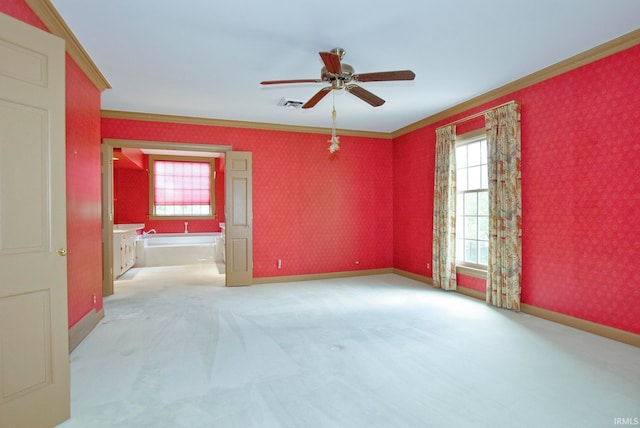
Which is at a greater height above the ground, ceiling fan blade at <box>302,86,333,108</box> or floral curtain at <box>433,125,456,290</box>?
ceiling fan blade at <box>302,86,333,108</box>

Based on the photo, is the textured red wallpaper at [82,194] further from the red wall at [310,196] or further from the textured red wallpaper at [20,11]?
the red wall at [310,196]

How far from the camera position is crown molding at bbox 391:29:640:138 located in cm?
319

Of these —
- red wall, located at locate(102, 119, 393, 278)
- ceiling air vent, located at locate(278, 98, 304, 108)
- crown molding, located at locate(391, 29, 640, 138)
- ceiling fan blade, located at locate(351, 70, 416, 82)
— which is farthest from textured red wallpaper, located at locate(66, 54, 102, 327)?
crown molding, located at locate(391, 29, 640, 138)

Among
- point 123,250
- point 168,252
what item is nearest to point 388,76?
point 123,250

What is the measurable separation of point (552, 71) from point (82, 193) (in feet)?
17.7

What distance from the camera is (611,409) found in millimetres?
2170

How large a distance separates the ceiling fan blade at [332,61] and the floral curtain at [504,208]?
2.59m

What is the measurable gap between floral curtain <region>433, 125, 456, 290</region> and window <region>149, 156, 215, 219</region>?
6792mm

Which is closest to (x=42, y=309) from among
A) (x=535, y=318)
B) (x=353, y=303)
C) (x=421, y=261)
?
(x=353, y=303)

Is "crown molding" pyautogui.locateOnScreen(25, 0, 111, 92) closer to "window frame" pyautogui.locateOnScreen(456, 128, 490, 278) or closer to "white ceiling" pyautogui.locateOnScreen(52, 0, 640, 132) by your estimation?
"white ceiling" pyautogui.locateOnScreen(52, 0, 640, 132)

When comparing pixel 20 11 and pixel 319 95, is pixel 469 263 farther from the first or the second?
pixel 20 11

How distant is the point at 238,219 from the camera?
5891 mm

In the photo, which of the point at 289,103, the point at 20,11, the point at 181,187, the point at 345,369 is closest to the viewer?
the point at 20,11

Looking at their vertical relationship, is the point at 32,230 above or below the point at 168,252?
above
